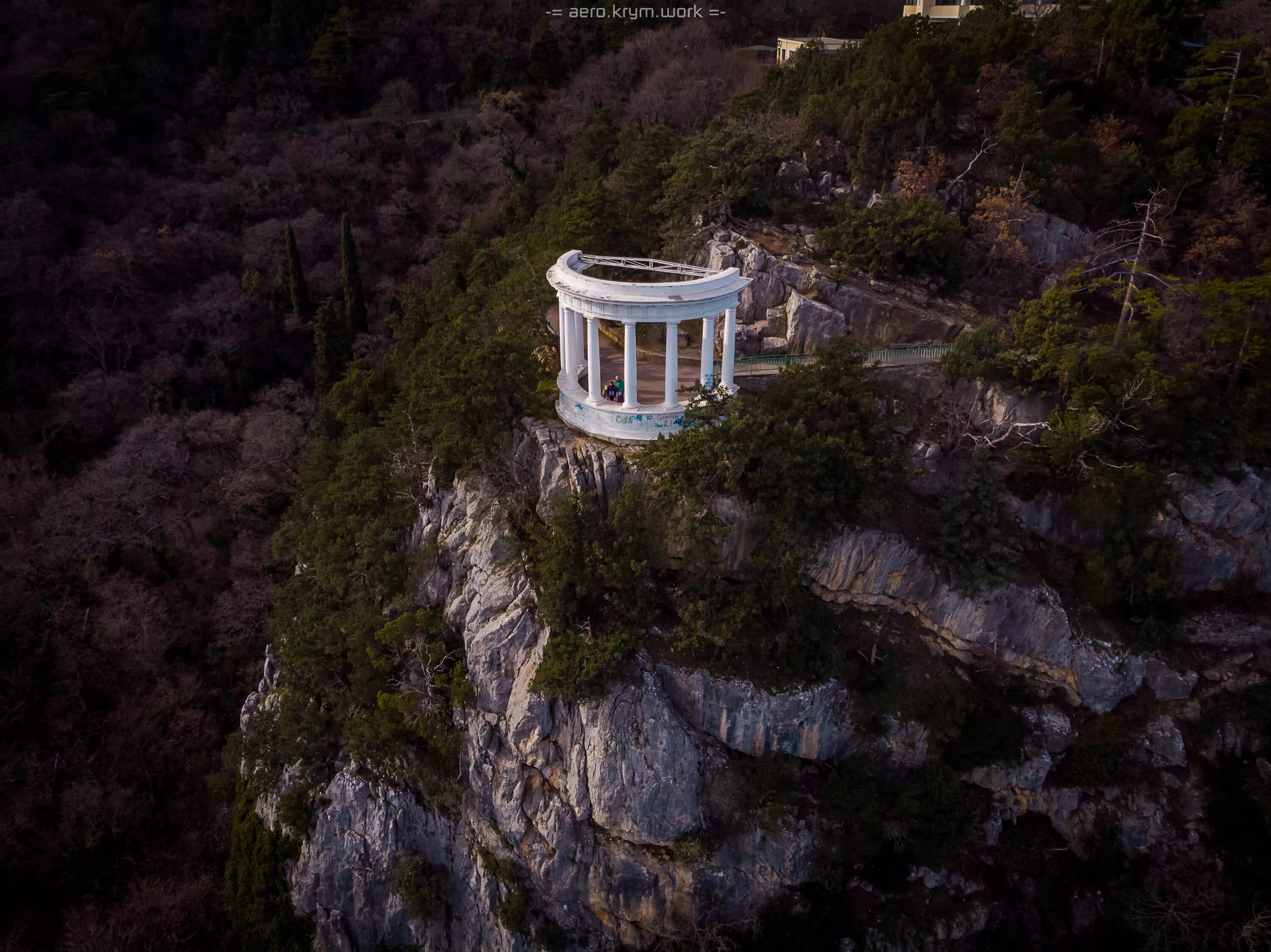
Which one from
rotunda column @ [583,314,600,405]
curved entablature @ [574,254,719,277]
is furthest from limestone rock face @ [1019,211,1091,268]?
rotunda column @ [583,314,600,405]

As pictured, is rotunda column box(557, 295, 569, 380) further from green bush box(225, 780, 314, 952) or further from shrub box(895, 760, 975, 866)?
green bush box(225, 780, 314, 952)

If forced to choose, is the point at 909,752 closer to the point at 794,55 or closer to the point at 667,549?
the point at 667,549

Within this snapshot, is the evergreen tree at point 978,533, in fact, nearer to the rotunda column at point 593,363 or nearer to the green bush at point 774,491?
the green bush at point 774,491

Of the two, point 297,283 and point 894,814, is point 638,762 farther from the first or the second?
point 297,283

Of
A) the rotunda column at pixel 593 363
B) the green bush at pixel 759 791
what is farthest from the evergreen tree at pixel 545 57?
the green bush at pixel 759 791

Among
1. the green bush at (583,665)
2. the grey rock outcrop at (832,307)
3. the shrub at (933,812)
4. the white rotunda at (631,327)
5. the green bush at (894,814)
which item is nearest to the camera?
the green bush at (583,665)

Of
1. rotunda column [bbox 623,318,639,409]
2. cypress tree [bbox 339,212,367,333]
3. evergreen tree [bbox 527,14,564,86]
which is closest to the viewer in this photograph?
rotunda column [bbox 623,318,639,409]
